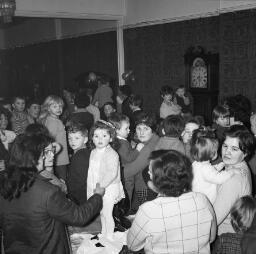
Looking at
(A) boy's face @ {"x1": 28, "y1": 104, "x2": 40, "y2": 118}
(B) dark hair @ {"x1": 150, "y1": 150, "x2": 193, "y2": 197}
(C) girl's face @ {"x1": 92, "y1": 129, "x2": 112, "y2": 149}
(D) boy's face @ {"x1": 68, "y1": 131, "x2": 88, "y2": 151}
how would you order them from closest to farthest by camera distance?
(B) dark hair @ {"x1": 150, "y1": 150, "x2": 193, "y2": 197} < (C) girl's face @ {"x1": 92, "y1": 129, "x2": 112, "y2": 149} < (D) boy's face @ {"x1": 68, "y1": 131, "x2": 88, "y2": 151} < (A) boy's face @ {"x1": 28, "y1": 104, "x2": 40, "y2": 118}

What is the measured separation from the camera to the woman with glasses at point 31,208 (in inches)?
86.1

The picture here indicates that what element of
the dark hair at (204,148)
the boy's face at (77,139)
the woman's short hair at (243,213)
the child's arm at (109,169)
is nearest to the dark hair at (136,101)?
the boy's face at (77,139)

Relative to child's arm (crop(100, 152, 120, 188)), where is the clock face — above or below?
above

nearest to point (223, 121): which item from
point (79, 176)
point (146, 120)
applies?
point (146, 120)

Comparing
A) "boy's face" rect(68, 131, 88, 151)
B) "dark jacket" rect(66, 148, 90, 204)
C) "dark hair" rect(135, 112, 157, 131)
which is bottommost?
"dark jacket" rect(66, 148, 90, 204)

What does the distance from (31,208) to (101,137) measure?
1.52 meters

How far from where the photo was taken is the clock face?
25.2 ft

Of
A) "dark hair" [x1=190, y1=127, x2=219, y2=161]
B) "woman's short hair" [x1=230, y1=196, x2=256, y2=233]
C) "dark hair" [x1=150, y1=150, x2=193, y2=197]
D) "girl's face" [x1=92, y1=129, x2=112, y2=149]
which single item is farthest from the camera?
"girl's face" [x1=92, y1=129, x2=112, y2=149]

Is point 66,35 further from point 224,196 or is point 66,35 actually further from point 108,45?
point 224,196

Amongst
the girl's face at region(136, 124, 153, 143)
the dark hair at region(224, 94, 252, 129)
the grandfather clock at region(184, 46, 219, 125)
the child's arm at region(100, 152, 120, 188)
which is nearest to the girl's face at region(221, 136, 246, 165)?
the child's arm at region(100, 152, 120, 188)

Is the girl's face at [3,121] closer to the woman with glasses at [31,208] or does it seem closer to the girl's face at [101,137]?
the girl's face at [101,137]

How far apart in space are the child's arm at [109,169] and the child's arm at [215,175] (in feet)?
3.00

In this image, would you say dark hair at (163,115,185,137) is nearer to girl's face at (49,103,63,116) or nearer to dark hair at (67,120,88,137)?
dark hair at (67,120,88,137)

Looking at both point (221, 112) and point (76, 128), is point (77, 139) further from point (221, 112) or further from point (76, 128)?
point (221, 112)
